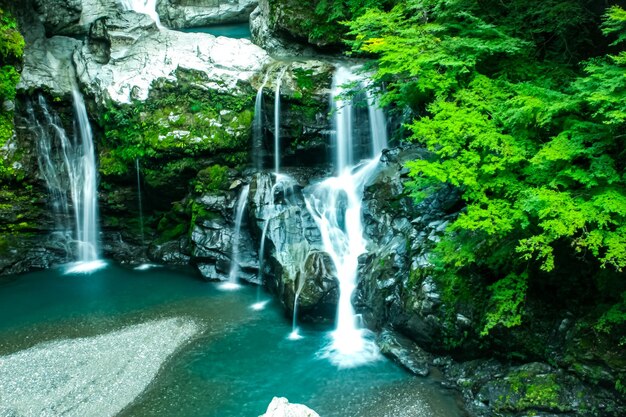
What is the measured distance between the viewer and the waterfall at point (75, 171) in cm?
1444

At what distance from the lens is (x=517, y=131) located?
6.75 metres

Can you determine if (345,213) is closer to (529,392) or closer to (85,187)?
(529,392)

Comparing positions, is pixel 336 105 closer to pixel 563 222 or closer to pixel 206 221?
pixel 206 221

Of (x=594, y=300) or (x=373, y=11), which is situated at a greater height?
(x=373, y=11)

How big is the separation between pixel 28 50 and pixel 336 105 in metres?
10.5

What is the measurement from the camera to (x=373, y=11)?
9.88m

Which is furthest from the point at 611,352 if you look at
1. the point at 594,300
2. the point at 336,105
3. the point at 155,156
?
the point at 155,156

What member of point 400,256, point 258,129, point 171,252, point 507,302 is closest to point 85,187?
point 171,252

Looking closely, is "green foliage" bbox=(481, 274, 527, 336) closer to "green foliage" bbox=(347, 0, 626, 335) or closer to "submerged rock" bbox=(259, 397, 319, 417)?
"green foliage" bbox=(347, 0, 626, 335)

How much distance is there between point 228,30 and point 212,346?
16342 millimetres

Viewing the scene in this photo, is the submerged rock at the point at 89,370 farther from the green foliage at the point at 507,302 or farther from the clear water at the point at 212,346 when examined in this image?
the green foliage at the point at 507,302

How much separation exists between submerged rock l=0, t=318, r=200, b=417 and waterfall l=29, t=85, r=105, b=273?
5.15m

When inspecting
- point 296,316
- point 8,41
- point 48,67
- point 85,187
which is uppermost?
point 8,41

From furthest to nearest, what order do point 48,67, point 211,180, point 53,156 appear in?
1. point 48,67
2. point 53,156
3. point 211,180
